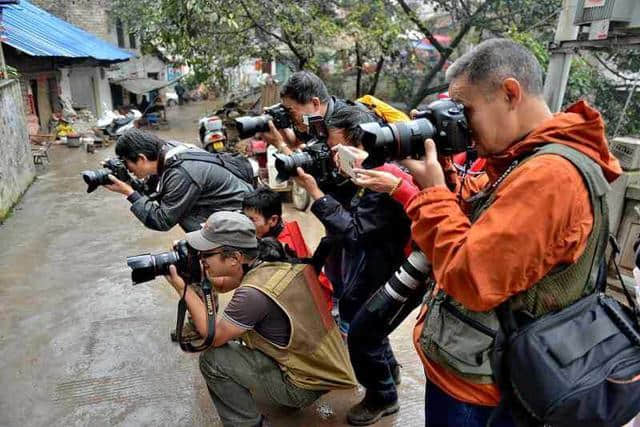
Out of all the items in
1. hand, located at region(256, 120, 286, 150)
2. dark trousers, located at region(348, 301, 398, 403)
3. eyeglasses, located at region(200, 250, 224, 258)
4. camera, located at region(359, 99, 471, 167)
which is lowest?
dark trousers, located at region(348, 301, 398, 403)

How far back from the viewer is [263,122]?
2939 mm

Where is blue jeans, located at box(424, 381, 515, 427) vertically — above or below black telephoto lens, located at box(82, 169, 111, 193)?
below

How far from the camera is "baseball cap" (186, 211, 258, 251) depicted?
2014 millimetres

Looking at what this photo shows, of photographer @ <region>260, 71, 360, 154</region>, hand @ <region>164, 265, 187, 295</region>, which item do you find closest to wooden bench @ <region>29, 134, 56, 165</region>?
photographer @ <region>260, 71, 360, 154</region>

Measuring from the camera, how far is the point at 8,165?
6.13 meters

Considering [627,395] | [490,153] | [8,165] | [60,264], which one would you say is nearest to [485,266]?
[490,153]

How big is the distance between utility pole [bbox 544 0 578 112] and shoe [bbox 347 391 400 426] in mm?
3309

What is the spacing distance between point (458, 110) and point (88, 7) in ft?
60.3

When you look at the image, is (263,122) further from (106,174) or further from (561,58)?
(561,58)

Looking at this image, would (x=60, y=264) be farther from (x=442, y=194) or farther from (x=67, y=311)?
(x=442, y=194)

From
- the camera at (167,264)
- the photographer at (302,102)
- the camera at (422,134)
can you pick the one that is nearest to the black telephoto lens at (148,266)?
the camera at (167,264)

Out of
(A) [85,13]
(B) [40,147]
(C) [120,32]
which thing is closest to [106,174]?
(B) [40,147]

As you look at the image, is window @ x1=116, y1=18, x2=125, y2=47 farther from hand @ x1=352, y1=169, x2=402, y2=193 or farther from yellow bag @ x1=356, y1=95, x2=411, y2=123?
hand @ x1=352, y1=169, x2=402, y2=193

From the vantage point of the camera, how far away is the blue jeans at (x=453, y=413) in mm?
1387
